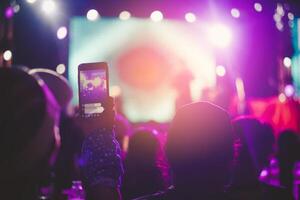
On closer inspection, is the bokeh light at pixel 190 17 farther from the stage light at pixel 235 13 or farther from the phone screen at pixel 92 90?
the phone screen at pixel 92 90

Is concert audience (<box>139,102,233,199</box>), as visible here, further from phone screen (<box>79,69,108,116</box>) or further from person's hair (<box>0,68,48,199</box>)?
person's hair (<box>0,68,48,199</box>)

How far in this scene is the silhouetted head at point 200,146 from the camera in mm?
1498

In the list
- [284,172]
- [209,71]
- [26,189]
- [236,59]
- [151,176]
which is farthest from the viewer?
[236,59]

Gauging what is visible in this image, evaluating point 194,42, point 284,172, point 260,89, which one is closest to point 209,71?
point 194,42

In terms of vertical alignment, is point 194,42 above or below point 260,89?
above

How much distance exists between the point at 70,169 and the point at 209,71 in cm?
493

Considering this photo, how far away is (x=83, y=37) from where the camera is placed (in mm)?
6707

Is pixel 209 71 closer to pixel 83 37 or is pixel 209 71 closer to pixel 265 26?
pixel 265 26

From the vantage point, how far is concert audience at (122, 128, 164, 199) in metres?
2.38

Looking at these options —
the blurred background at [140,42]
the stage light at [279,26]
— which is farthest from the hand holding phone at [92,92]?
the stage light at [279,26]

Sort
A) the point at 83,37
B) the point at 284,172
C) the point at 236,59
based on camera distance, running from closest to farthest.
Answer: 1. the point at 284,172
2. the point at 83,37
3. the point at 236,59

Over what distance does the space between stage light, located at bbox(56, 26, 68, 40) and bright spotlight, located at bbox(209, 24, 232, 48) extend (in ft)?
7.71

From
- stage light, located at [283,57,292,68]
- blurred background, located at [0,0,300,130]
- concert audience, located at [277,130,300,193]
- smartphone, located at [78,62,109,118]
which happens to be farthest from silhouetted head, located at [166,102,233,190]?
stage light, located at [283,57,292,68]

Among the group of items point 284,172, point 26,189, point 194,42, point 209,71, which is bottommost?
point 284,172
